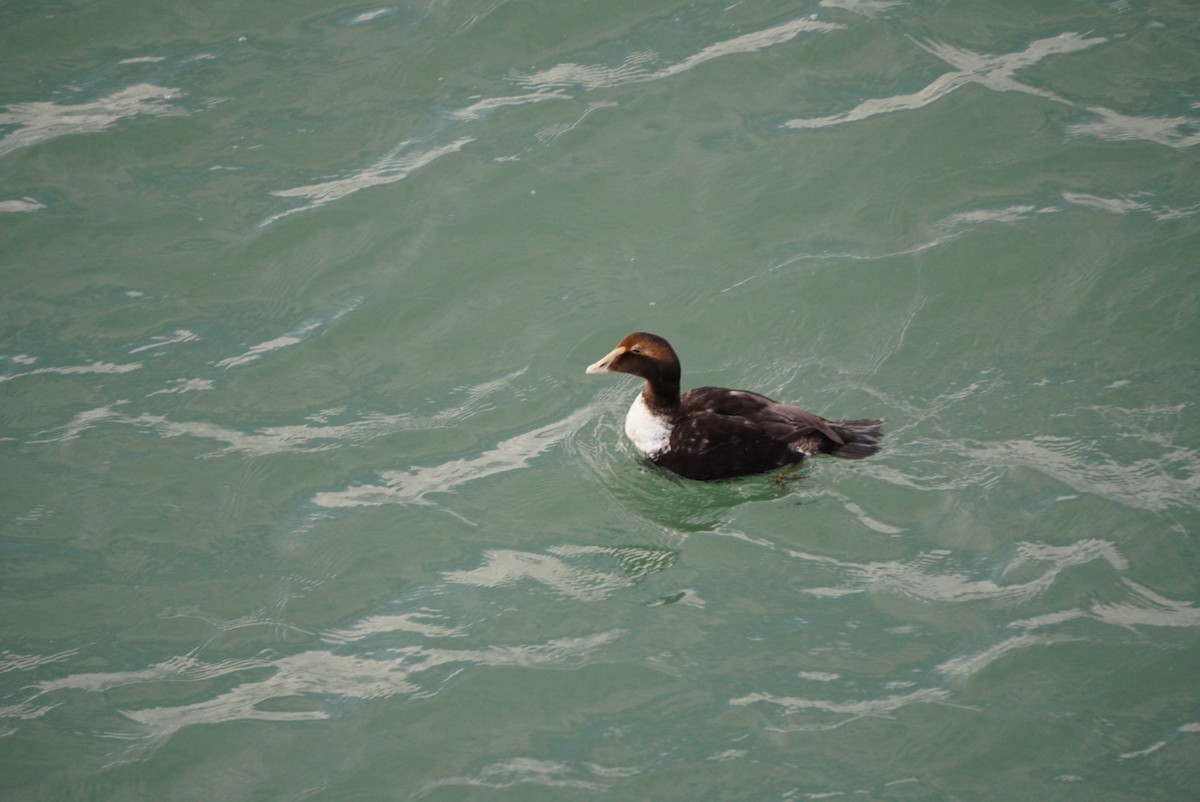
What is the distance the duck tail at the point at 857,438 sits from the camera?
6508 mm

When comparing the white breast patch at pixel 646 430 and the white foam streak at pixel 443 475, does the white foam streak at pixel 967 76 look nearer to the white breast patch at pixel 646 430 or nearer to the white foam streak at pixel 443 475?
the white breast patch at pixel 646 430

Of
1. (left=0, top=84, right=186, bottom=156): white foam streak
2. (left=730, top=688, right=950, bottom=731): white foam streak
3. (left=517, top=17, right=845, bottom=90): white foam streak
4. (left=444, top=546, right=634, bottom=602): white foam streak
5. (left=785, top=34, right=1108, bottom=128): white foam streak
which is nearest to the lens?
(left=730, top=688, right=950, bottom=731): white foam streak

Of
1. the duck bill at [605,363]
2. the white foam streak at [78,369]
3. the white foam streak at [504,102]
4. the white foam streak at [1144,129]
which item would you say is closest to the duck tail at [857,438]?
the duck bill at [605,363]

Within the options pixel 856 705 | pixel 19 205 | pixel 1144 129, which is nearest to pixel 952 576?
pixel 856 705

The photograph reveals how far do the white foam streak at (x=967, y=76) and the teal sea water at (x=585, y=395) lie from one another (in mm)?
31

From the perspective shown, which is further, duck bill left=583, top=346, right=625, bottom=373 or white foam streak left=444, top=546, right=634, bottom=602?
duck bill left=583, top=346, right=625, bottom=373

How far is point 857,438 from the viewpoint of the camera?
6.59 metres

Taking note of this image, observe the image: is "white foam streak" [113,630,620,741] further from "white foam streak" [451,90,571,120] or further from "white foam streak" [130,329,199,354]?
"white foam streak" [451,90,571,120]

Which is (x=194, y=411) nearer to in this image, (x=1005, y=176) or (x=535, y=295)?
(x=535, y=295)

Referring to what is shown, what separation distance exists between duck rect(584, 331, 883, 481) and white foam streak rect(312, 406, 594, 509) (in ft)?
1.77

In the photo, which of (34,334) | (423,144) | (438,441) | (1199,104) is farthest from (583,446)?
(1199,104)

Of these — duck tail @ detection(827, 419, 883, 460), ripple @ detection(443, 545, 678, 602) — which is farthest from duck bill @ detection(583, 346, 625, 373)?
duck tail @ detection(827, 419, 883, 460)

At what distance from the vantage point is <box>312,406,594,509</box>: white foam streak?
265 inches

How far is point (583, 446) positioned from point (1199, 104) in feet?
16.5
